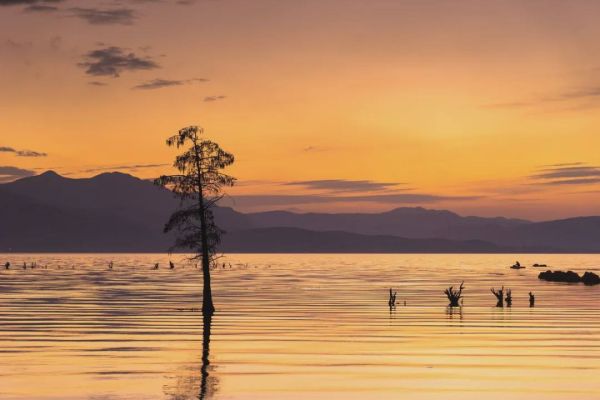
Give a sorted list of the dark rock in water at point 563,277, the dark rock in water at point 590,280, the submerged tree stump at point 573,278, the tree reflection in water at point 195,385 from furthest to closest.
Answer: the dark rock in water at point 563,277 < the submerged tree stump at point 573,278 < the dark rock in water at point 590,280 < the tree reflection in water at point 195,385

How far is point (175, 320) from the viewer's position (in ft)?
210

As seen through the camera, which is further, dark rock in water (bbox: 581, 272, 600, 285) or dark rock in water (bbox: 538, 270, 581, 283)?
dark rock in water (bbox: 538, 270, 581, 283)

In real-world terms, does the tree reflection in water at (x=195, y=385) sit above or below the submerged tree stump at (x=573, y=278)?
below

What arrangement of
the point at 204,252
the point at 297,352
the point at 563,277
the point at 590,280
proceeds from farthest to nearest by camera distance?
the point at 563,277
the point at 590,280
the point at 204,252
the point at 297,352

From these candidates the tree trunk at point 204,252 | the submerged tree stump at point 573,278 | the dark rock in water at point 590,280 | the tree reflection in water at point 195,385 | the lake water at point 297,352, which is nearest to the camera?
the tree reflection in water at point 195,385

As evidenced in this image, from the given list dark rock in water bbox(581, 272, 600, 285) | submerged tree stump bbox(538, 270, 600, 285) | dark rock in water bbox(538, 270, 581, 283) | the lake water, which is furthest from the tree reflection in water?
dark rock in water bbox(538, 270, 581, 283)

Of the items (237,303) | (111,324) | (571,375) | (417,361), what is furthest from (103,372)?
(237,303)

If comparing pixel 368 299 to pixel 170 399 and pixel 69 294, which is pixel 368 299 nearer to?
pixel 69 294

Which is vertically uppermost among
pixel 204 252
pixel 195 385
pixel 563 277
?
pixel 204 252

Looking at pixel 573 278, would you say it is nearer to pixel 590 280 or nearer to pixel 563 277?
pixel 563 277

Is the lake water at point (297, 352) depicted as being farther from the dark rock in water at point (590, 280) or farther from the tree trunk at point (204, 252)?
the dark rock in water at point (590, 280)

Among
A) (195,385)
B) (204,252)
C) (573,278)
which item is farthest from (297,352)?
(573,278)

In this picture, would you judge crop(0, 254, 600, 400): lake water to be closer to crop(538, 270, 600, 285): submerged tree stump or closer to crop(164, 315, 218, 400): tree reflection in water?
crop(164, 315, 218, 400): tree reflection in water

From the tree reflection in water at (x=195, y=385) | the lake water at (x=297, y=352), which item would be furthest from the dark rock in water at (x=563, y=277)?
the tree reflection in water at (x=195, y=385)
